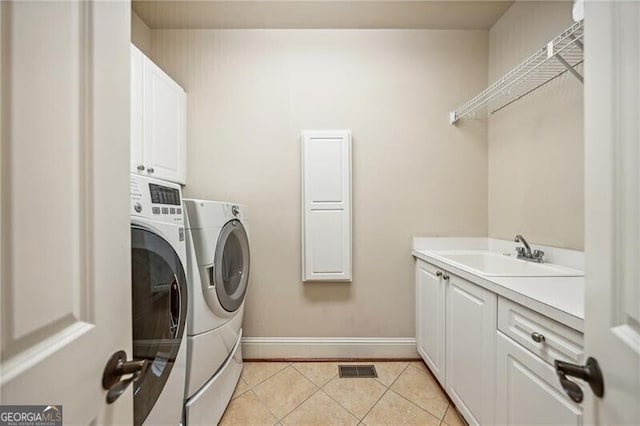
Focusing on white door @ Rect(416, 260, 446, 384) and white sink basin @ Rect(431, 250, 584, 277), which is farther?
white door @ Rect(416, 260, 446, 384)

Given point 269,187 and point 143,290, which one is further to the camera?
point 269,187

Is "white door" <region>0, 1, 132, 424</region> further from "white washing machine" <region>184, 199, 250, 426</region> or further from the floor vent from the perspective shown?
the floor vent

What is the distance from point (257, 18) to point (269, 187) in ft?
4.26

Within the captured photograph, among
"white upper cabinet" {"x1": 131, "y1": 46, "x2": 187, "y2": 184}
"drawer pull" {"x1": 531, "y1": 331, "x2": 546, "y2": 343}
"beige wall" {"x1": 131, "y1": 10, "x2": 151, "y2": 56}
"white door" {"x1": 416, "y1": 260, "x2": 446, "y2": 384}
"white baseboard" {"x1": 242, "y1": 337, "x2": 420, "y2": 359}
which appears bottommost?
"white baseboard" {"x1": 242, "y1": 337, "x2": 420, "y2": 359}

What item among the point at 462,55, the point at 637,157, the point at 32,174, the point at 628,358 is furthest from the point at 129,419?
the point at 462,55

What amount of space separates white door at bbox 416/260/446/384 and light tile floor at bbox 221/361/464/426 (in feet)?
0.53

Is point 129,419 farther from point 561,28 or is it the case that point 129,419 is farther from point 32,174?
point 561,28

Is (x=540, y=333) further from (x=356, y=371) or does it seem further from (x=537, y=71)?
(x=537, y=71)

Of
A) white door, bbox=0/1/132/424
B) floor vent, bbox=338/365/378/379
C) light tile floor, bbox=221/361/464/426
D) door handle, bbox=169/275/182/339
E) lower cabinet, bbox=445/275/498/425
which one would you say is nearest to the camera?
white door, bbox=0/1/132/424

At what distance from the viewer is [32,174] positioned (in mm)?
355

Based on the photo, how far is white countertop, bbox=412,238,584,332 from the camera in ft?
2.63

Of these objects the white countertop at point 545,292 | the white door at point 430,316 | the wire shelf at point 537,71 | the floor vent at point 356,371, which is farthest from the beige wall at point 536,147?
the floor vent at point 356,371

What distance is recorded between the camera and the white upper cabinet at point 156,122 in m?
1.51

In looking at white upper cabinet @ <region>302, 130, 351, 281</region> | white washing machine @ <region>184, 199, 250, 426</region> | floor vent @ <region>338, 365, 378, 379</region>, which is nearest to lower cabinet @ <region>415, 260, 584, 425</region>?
floor vent @ <region>338, 365, 378, 379</region>
